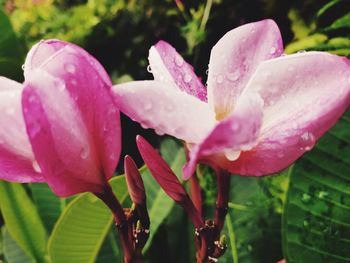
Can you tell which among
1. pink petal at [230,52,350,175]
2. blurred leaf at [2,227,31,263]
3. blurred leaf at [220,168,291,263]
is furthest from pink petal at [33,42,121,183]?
blurred leaf at [2,227,31,263]

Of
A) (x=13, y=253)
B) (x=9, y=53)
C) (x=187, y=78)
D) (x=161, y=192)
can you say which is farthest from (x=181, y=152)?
(x=187, y=78)

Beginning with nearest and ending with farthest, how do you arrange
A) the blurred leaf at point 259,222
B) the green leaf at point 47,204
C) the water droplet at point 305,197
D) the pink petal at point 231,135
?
the pink petal at point 231,135, the water droplet at point 305,197, the blurred leaf at point 259,222, the green leaf at point 47,204

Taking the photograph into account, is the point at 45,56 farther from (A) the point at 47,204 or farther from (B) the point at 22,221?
(A) the point at 47,204

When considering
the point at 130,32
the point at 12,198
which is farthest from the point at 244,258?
the point at 130,32

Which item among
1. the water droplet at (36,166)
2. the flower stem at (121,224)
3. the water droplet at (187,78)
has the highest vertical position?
the water droplet at (187,78)

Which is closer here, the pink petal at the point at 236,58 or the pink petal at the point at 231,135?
the pink petal at the point at 231,135

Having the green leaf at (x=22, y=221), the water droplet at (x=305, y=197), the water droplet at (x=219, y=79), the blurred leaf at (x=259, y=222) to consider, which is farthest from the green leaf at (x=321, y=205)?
the green leaf at (x=22, y=221)

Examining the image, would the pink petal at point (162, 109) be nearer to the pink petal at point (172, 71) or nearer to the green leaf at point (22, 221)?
the pink petal at point (172, 71)
